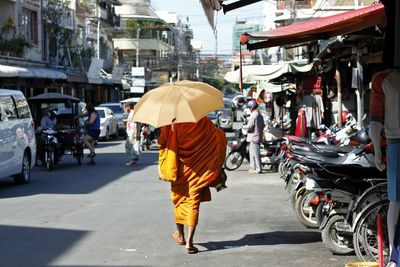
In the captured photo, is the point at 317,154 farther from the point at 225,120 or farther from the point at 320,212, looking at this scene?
the point at 225,120

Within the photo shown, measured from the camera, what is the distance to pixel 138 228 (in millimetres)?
9914

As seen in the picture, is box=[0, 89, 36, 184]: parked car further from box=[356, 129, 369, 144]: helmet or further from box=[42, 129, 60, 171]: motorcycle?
box=[356, 129, 369, 144]: helmet

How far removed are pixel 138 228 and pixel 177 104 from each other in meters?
2.37

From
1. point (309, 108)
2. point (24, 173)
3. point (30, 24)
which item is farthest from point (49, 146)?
point (30, 24)

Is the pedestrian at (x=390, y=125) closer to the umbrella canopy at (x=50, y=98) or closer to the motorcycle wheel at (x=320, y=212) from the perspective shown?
the motorcycle wheel at (x=320, y=212)

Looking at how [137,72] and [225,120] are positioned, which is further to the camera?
[137,72]

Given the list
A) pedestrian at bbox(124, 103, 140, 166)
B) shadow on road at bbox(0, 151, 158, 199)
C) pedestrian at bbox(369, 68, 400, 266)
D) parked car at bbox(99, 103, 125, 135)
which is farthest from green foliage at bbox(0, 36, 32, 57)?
pedestrian at bbox(369, 68, 400, 266)

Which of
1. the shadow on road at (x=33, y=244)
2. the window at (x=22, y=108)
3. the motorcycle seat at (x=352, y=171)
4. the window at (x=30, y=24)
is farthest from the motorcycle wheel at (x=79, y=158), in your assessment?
the window at (x=30, y=24)

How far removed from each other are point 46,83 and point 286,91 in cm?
1371

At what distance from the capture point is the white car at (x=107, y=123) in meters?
33.3

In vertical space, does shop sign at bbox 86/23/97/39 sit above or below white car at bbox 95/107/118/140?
above

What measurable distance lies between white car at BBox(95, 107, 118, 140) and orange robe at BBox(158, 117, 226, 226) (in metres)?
24.7

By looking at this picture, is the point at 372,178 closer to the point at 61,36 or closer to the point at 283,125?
the point at 283,125

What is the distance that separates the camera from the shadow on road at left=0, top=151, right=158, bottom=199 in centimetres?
1460
